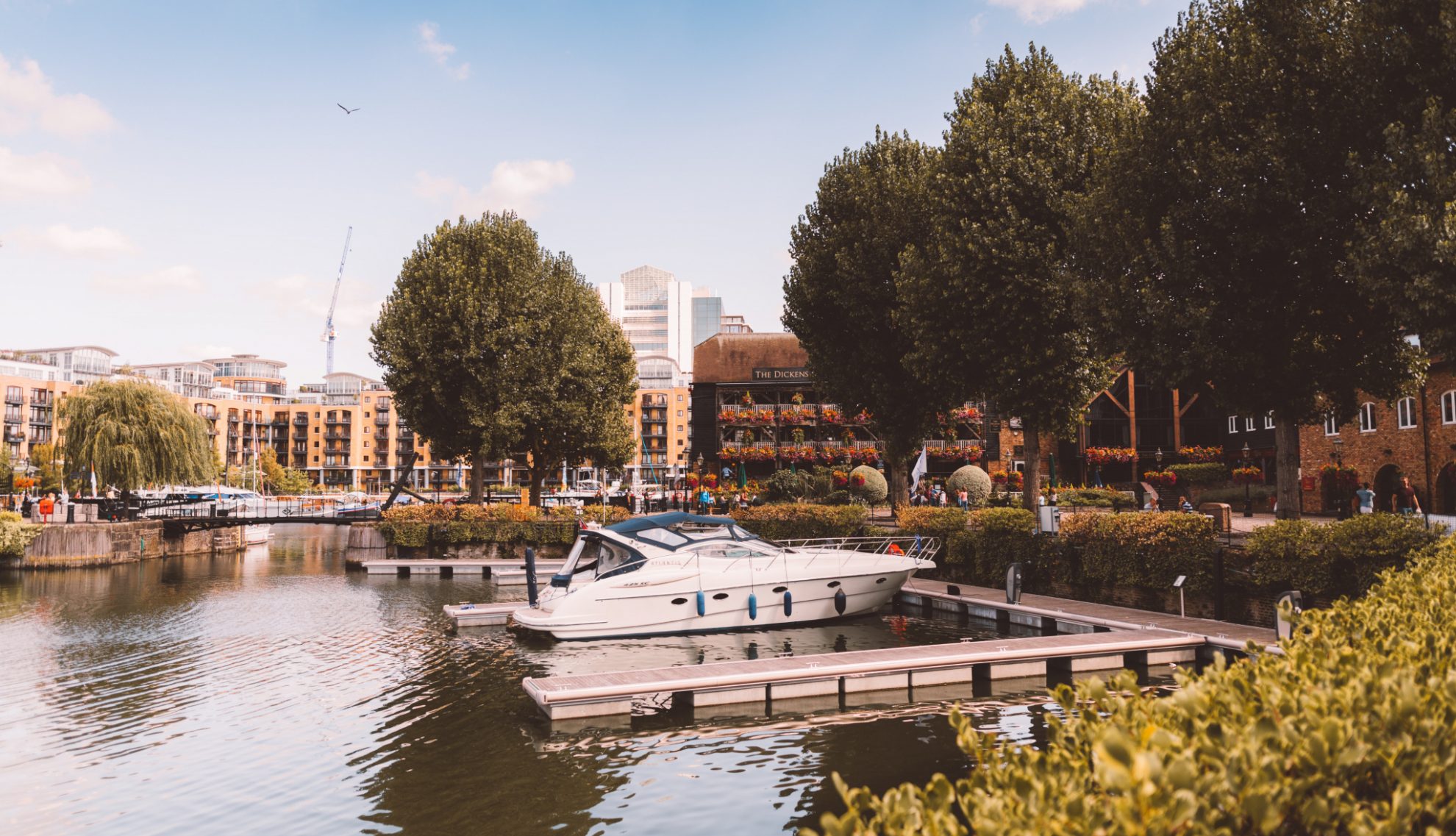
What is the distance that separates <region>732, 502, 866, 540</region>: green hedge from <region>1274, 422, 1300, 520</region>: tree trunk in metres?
13.1

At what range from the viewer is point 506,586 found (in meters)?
34.0

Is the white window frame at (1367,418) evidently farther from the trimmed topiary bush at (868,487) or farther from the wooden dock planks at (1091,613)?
the trimmed topiary bush at (868,487)

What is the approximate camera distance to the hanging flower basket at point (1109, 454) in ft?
158

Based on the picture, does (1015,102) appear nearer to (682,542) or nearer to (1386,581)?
(682,542)

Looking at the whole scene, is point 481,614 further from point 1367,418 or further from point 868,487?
point 1367,418

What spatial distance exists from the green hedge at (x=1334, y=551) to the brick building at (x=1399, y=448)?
1426 cm

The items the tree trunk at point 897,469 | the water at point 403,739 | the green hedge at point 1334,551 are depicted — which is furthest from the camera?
the tree trunk at point 897,469

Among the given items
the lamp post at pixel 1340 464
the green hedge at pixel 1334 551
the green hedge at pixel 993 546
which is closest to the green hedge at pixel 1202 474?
the lamp post at pixel 1340 464

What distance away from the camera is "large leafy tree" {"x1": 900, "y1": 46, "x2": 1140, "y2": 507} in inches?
965

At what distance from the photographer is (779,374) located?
59438mm

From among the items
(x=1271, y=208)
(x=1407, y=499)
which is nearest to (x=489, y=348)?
(x=1271, y=208)

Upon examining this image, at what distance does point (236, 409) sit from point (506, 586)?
124886 millimetres

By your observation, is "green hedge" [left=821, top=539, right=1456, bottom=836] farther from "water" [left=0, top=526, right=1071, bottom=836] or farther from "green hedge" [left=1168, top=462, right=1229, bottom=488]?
"green hedge" [left=1168, top=462, right=1229, bottom=488]

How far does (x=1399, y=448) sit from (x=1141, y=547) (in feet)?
61.9
